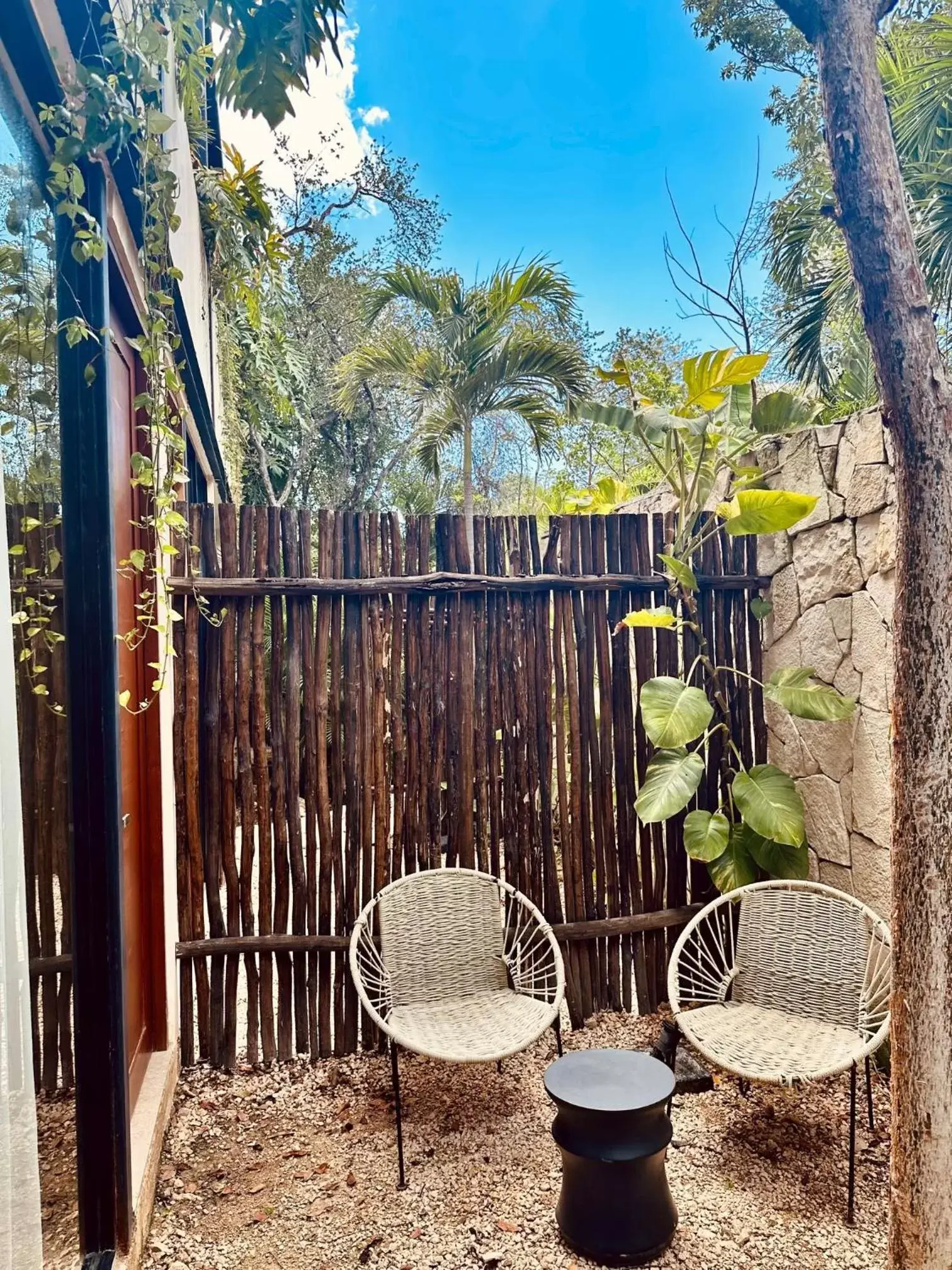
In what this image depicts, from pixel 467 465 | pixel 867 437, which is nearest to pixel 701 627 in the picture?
pixel 867 437

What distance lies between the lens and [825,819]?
3.08 m

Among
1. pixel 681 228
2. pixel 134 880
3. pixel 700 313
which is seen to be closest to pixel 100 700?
pixel 134 880

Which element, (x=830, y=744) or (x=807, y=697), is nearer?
(x=807, y=697)

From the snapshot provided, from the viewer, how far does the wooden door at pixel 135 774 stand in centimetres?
213

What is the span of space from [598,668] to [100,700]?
205 centimetres

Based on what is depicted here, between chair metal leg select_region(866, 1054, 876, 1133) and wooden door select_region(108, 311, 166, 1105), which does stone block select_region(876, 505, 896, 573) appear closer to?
chair metal leg select_region(866, 1054, 876, 1133)

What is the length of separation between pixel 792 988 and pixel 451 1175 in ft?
4.02

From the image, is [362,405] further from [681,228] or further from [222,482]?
[681,228]

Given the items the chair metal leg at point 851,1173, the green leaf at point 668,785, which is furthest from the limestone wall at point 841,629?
the chair metal leg at point 851,1173

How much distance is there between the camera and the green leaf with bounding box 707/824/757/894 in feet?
9.75

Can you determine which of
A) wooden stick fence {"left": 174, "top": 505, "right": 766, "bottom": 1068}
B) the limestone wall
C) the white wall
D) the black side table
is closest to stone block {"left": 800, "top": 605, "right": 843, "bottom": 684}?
the limestone wall

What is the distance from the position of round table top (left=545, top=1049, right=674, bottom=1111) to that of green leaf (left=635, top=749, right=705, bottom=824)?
87cm

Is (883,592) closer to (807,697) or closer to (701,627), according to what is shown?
(807,697)

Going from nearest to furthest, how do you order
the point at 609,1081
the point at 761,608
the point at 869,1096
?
the point at 609,1081, the point at 869,1096, the point at 761,608
